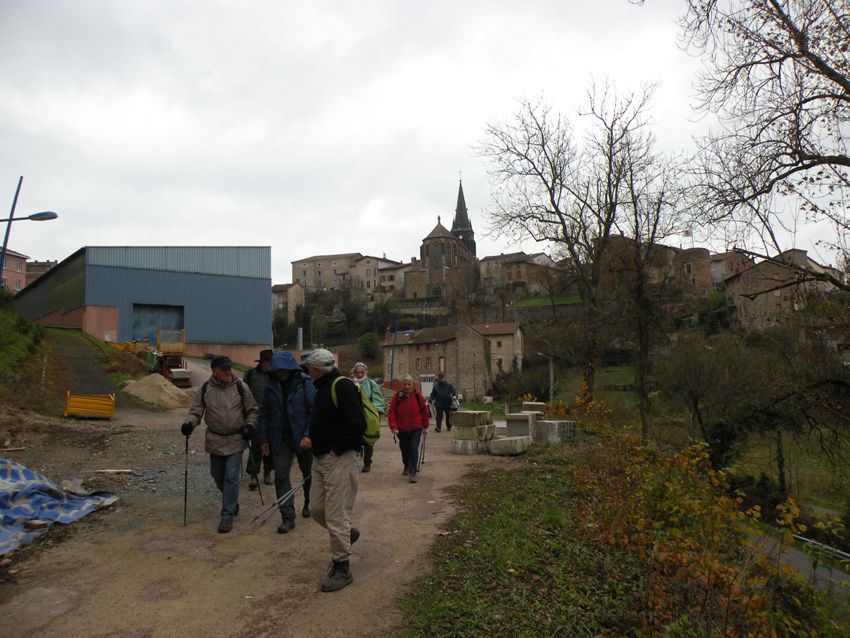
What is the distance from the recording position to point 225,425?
6746 millimetres

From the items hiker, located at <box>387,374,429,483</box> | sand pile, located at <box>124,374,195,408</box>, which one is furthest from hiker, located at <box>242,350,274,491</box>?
sand pile, located at <box>124,374,195,408</box>

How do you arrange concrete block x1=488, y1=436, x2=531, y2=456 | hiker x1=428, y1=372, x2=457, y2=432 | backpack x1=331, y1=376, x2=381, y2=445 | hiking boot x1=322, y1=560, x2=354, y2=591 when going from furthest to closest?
1. hiker x1=428, y1=372, x2=457, y2=432
2. concrete block x1=488, y1=436, x2=531, y2=456
3. backpack x1=331, y1=376, x2=381, y2=445
4. hiking boot x1=322, y1=560, x2=354, y2=591

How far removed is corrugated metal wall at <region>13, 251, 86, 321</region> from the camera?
40.2 meters

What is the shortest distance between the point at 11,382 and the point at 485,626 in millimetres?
19804

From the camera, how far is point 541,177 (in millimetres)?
24516

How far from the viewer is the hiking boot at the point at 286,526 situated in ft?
21.5

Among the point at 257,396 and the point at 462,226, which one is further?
the point at 462,226

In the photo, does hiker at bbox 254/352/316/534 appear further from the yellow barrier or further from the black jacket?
the yellow barrier

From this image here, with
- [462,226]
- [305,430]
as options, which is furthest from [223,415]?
[462,226]

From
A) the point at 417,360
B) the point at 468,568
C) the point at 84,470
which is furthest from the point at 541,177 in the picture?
the point at 417,360

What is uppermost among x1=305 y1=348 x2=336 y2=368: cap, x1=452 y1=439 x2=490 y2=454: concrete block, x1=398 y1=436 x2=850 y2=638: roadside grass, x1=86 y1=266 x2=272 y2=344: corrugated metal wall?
x1=86 y1=266 x2=272 y2=344: corrugated metal wall

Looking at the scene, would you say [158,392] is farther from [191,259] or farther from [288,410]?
[191,259]

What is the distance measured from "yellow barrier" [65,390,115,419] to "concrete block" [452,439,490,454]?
36.7 ft

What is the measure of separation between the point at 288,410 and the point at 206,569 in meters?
1.91
